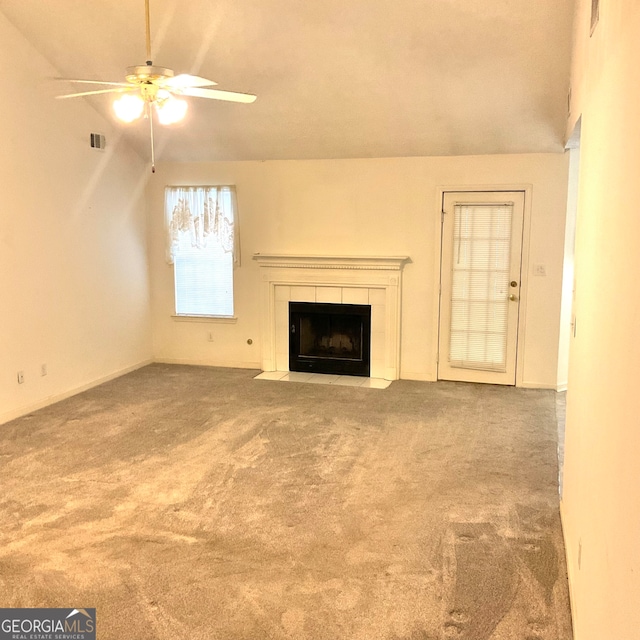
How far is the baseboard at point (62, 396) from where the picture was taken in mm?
5047

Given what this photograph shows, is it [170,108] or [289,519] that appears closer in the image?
[289,519]

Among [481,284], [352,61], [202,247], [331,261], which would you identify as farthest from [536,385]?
[202,247]

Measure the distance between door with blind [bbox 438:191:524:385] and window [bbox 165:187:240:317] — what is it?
2306 millimetres

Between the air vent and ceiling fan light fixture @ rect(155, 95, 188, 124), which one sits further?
the air vent

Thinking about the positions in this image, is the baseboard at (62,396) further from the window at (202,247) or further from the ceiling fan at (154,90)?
the ceiling fan at (154,90)

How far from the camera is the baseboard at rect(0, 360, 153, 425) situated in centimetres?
505

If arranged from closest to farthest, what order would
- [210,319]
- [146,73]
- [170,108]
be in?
[146,73], [170,108], [210,319]

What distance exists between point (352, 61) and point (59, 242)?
3011 millimetres

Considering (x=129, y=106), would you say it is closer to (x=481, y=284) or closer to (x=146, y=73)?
(x=146, y=73)

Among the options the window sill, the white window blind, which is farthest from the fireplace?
the white window blind

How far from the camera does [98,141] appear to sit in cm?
599

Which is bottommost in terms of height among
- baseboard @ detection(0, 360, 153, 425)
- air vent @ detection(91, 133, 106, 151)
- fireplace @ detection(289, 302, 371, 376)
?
→ baseboard @ detection(0, 360, 153, 425)

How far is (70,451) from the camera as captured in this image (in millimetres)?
4336

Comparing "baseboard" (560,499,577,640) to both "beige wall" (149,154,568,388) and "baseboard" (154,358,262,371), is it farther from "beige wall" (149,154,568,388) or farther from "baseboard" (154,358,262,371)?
"baseboard" (154,358,262,371)
